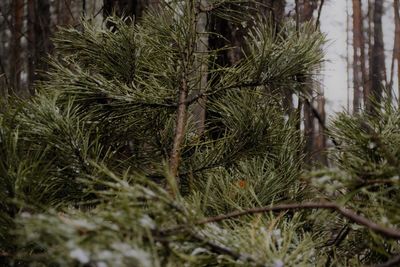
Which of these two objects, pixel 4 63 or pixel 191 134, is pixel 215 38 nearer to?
pixel 191 134

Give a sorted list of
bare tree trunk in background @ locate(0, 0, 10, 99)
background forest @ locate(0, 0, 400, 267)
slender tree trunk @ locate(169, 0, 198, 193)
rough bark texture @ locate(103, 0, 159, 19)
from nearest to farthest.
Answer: background forest @ locate(0, 0, 400, 267) < slender tree trunk @ locate(169, 0, 198, 193) < bare tree trunk in background @ locate(0, 0, 10, 99) < rough bark texture @ locate(103, 0, 159, 19)

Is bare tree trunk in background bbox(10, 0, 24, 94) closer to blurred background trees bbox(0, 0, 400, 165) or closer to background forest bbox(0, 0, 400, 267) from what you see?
blurred background trees bbox(0, 0, 400, 165)

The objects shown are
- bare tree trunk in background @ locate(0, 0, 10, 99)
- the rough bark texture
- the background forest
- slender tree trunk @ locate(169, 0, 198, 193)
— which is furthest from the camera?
the rough bark texture

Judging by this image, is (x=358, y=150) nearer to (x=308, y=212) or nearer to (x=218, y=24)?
(x=308, y=212)

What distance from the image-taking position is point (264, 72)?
138 centimetres

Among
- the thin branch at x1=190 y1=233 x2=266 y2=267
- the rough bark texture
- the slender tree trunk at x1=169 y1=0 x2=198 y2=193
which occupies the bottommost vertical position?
the thin branch at x1=190 y1=233 x2=266 y2=267

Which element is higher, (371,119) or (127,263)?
(371,119)

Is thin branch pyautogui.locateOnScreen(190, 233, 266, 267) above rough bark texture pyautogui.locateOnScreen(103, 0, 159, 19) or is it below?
below

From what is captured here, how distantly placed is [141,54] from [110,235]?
37.3 inches

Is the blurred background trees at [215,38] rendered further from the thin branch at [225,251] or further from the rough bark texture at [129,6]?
the thin branch at [225,251]

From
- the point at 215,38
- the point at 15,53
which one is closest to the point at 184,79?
the point at 215,38

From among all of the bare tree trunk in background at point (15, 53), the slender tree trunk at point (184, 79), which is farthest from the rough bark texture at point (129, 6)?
the bare tree trunk in background at point (15, 53)

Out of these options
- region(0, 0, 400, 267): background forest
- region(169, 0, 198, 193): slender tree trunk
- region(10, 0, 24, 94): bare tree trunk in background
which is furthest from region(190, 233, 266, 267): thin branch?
region(10, 0, 24, 94): bare tree trunk in background

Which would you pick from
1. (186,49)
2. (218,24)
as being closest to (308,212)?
(186,49)
